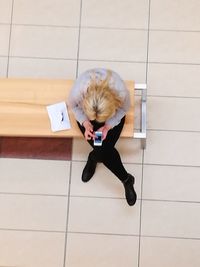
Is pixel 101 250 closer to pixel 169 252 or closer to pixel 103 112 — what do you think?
pixel 169 252

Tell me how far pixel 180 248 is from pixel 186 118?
1053mm

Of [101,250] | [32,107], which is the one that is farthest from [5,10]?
[101,250]

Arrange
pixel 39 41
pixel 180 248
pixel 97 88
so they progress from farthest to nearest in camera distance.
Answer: pixel 39 41, pixel 180 248, pixel 97 88

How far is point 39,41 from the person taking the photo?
3.32 metres

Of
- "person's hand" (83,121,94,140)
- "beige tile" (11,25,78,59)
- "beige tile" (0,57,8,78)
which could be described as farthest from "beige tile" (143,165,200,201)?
"beige tile" (0,57,8,78)

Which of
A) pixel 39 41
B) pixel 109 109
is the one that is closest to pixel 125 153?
pixel 109 109

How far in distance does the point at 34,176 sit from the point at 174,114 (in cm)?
128

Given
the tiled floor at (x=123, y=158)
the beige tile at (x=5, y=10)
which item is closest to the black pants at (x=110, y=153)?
the tiled floor at (x=123, y=158)

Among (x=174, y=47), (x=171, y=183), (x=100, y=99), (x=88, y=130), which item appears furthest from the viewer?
(x=174, y=47)

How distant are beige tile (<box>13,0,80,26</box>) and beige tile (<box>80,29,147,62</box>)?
0.64ft

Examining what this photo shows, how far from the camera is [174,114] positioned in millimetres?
3135

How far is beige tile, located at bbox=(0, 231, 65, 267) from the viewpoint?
9.64 ft

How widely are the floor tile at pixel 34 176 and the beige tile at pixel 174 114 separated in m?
0.83

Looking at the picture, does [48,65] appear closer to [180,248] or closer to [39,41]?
[39,41]
